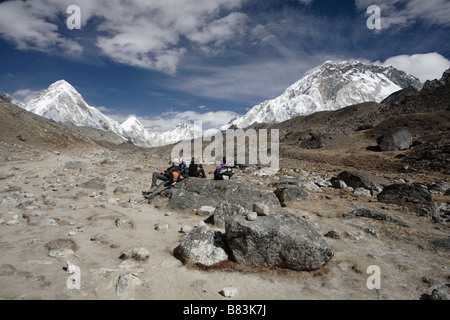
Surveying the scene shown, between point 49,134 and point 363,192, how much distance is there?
37.6 meters

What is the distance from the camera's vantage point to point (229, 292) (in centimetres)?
423

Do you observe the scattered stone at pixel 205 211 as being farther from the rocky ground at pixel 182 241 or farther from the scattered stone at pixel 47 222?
the scattered stone at pixel 47 222

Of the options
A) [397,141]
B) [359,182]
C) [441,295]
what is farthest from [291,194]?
[397,141]

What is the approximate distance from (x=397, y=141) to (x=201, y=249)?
130ft

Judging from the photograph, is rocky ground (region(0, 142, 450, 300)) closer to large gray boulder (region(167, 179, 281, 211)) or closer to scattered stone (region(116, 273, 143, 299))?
scattered stone (region(116, 273, 143, 299))

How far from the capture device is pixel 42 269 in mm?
4410

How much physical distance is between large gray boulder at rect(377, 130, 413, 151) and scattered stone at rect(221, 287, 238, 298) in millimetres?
39332

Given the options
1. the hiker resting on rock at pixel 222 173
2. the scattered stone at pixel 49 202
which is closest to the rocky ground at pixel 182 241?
the scattered stone at pixel 49 202

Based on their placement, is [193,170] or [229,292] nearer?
[229,292]

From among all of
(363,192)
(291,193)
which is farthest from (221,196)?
(363,192)

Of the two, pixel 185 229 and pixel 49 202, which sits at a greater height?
pixel 49 202

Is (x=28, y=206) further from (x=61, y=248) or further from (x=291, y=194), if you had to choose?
(x=291, y=194)

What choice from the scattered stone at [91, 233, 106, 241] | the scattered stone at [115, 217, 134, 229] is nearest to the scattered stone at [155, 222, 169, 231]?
the scattered stone at [115, 217, 134, 229]
